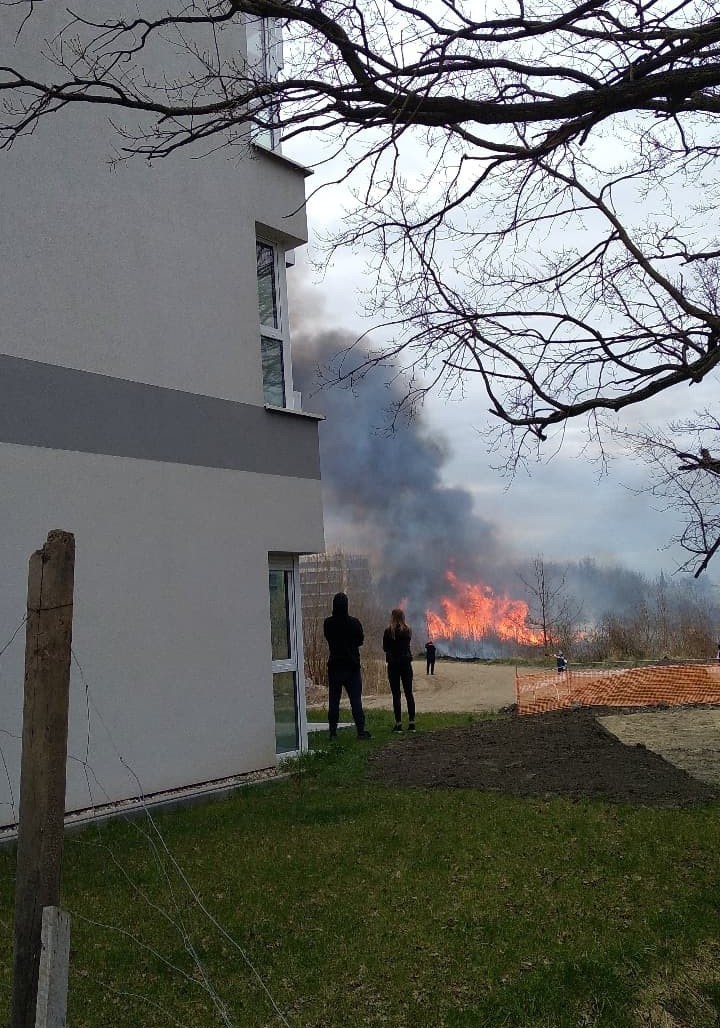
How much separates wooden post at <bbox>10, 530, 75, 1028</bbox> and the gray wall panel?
4.49 m

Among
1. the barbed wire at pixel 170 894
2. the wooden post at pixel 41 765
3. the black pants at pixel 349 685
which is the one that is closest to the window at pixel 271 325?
the black pants at pixel 349 685

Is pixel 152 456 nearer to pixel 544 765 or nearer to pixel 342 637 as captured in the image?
pixel 342 637

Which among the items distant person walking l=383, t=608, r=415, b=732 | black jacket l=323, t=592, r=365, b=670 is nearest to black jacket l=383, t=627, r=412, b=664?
distant person walking l=383, t=608, r=415, b=732

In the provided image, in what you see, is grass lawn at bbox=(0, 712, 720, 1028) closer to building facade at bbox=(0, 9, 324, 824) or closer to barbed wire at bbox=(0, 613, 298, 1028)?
barbed wire at bbox=(0, 613, 298, 1028)

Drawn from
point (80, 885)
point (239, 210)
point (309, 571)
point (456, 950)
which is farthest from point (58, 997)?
point (309, 571)

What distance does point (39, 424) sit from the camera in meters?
7.03

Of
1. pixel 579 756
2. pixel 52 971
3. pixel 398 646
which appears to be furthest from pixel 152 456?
pixel 52 971

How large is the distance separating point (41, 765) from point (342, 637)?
8410 millimetres

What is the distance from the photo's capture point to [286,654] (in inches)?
383

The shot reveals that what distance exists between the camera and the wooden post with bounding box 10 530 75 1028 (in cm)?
259

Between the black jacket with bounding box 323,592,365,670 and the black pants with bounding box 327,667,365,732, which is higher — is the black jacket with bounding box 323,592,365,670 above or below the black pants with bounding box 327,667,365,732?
above

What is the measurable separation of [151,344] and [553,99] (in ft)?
15.4

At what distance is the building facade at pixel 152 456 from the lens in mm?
6988

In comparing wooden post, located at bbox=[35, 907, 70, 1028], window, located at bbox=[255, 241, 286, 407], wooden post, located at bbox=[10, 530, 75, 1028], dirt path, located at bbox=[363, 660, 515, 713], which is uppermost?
window, located at bbox=[255, 241, 286, 407]
